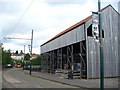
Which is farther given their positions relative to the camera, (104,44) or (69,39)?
(69,39)

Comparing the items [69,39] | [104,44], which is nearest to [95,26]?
[104,44]

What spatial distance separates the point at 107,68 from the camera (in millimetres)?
27922

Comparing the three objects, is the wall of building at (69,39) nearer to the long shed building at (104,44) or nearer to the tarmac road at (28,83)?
the long shed building at (104,44)

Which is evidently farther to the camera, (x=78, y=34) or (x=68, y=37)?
(x=68, y=37)

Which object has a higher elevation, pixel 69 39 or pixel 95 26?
pixel 69 39

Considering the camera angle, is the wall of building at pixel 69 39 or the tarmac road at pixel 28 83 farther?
the wall of building at pixel 69 39

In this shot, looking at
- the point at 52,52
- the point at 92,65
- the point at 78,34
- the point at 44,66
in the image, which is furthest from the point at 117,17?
the point at 44,66

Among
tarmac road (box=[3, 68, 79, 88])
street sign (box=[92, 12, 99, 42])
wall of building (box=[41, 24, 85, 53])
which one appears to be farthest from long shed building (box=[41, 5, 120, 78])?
street sign (box=[92, 12, 99, 42])

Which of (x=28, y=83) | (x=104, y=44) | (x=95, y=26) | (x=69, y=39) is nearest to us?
(x=95, y=26)

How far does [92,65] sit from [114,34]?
22.4 feet

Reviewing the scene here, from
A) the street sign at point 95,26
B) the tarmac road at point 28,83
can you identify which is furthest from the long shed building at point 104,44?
the street sign at point 95,26

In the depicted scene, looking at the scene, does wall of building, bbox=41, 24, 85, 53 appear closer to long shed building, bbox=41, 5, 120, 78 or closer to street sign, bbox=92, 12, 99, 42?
long shed building, bbox=41, 5, 120, 78

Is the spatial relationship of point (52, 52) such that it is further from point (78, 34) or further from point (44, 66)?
point (78, 34)

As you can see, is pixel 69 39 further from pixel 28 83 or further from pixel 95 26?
pixel 95 26
